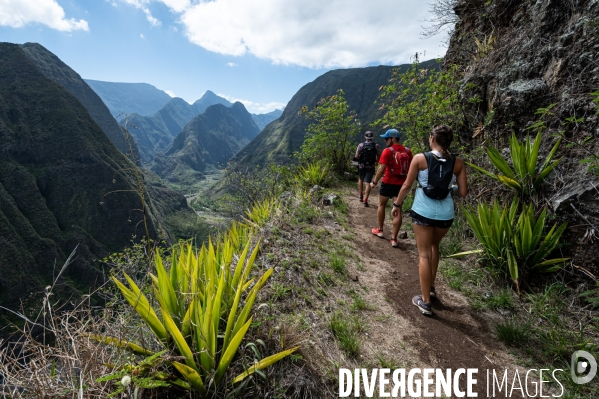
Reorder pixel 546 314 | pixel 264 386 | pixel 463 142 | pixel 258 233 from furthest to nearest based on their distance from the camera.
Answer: pixel 463 142
pixel 258 233
pixel 546 314
pixel 264 386

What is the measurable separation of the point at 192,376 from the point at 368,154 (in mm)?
5993

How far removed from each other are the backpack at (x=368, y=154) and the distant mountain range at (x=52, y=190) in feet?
174

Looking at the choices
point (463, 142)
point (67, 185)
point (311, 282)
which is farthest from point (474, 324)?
point (67, 185)

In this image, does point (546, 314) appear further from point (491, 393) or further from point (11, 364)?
point (11, 364)

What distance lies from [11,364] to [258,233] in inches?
115

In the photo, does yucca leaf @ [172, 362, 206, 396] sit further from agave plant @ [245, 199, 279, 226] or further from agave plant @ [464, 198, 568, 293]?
agave plant @ [464, 198, 568, 293]

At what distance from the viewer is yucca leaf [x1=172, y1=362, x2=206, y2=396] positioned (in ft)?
5.04

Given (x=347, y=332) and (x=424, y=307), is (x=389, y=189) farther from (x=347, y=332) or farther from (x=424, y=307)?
(x=347, y=332)

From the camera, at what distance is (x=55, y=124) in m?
83.0

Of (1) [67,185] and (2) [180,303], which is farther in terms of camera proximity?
(1) [67,185]

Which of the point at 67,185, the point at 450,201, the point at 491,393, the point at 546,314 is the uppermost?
the point at 450,201

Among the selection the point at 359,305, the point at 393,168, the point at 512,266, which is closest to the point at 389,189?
the point at 393,168

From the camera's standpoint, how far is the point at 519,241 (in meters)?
3.29

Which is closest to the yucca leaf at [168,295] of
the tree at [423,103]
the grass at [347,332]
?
the grass at [347,332]
